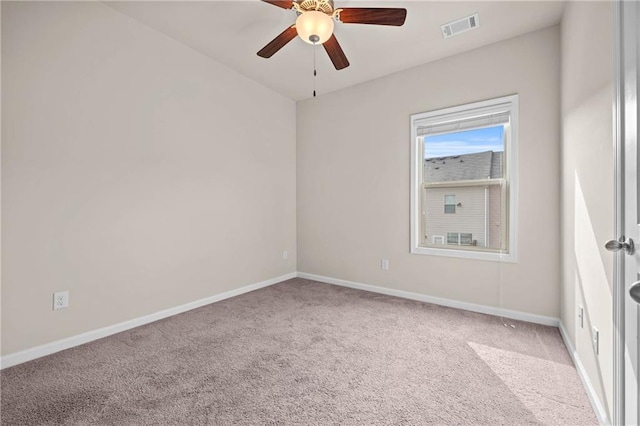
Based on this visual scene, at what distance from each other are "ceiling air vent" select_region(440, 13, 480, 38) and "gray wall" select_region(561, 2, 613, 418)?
0.64m

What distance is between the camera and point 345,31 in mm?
2701

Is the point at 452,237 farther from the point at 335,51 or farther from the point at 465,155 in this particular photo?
the point at 335,51

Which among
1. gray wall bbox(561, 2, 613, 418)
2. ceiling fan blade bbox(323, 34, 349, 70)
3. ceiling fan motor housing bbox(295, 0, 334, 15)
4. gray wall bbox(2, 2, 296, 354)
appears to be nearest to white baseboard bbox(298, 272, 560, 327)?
gray wall bbox(561, 2, 613, 418)

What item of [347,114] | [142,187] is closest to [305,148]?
[347,114]

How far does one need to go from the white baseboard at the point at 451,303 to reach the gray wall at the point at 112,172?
1.24m

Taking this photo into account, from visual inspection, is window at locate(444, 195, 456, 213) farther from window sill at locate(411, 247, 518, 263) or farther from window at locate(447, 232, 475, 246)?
window sill at locate(411, 247, 518, 263)

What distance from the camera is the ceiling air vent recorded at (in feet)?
8.26

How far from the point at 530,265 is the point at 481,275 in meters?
0.43

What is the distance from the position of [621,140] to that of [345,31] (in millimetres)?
2287

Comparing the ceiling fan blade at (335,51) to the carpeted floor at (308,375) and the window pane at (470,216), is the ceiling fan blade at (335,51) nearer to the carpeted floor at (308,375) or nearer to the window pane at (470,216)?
the window pane at (470,216)

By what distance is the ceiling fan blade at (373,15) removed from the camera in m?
1.95

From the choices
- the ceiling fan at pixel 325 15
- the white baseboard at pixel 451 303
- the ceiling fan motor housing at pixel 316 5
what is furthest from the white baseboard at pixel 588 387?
the ceiling fan motor housing at pixel 316 5

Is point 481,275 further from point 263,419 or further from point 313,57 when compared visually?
point 313,57

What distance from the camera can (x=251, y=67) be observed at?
342cm
